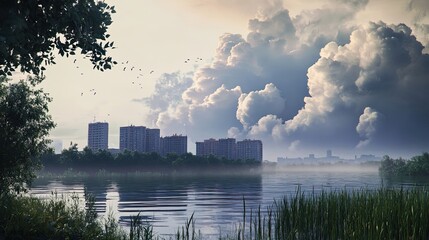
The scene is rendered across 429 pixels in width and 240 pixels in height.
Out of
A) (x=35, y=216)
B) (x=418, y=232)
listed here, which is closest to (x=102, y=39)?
(x=35, y=216)

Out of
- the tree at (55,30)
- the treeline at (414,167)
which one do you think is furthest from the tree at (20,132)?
the treeline at (414,167)

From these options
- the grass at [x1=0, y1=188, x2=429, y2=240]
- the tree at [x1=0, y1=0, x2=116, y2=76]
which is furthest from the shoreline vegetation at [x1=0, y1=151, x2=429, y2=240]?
the tree at [x1=0, y1=0, x2=116, y2=76]

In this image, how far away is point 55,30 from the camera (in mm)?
16328

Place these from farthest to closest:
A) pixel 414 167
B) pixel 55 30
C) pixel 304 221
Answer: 1. pixel 414 167
2. pixel 304 221
3. pixel 55 30

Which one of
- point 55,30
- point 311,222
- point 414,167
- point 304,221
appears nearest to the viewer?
point 55,30

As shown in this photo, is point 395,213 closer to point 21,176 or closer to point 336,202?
point 336,202

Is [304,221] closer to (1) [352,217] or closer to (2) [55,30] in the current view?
(1) [352,217]

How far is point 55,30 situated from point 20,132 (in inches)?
445

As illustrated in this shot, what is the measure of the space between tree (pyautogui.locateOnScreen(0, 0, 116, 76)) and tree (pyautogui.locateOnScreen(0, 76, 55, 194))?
8.27 metres

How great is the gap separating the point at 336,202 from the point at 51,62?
13.7m

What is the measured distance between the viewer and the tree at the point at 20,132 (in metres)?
24.8

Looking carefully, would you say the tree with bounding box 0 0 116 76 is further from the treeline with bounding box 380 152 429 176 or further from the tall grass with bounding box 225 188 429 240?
the treeline with bounding box 380 152 429 176

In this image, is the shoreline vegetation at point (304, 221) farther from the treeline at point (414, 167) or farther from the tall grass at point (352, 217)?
the treeline at point (414, 167)

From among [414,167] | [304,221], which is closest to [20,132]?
[304,221]
